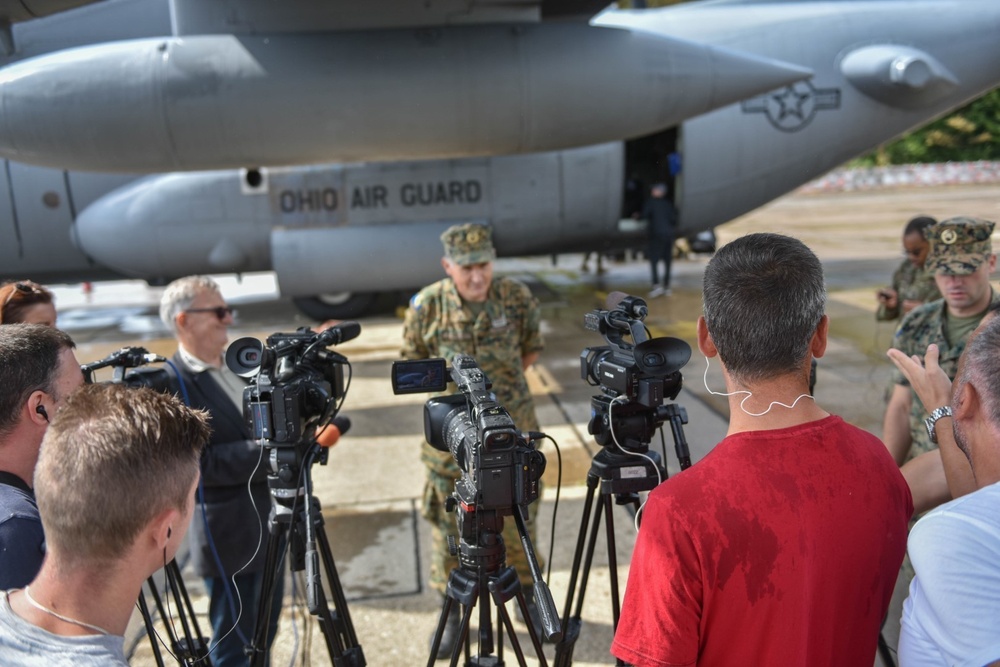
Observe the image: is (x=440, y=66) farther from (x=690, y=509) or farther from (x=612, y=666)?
(x=690, y=509)

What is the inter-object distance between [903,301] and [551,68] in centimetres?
283

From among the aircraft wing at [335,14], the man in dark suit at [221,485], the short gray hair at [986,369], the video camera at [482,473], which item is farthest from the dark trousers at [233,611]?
the aircraft wing at [335,14]

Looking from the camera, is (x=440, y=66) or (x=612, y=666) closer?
(x=612, y=666)

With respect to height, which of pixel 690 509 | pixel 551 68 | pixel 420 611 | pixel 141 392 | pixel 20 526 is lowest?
pixel 420 611

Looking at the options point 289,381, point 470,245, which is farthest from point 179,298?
point 470,245

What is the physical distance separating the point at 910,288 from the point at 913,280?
0.28 ft

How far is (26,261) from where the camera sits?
8.83 meters

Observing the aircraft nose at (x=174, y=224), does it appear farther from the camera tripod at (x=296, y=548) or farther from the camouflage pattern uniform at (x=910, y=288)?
the camera tripod at (x=296, y=548)

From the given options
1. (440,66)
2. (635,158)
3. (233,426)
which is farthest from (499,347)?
(635,158)

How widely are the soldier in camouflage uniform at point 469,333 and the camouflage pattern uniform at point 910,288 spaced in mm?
2706

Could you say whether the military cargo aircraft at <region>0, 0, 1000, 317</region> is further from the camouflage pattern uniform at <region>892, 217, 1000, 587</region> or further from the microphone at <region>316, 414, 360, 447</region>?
the microphone at <region>316, 414, 360, 447</region>

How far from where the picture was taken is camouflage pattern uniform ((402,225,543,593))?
3674 millimetres

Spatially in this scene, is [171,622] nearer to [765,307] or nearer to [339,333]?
[339,333]

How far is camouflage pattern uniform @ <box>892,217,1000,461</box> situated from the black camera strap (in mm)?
3201
